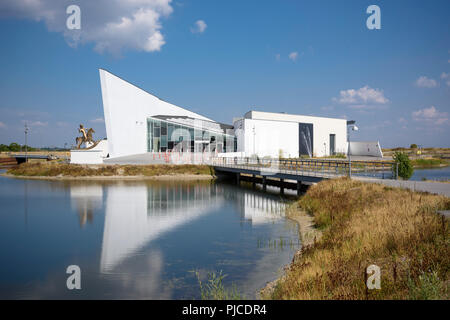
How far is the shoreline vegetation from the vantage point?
4406 centimetres

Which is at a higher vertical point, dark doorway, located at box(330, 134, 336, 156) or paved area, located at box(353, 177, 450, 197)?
dark doorway, located at box(330, 134, 336, 156)

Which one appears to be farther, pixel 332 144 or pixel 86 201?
pixel 332 144

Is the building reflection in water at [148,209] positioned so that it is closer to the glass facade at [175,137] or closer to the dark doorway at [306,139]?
the glass facade at [175,137]

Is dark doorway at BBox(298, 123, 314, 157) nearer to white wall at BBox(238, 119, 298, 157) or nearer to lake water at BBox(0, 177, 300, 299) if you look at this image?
white wall at BBox(238, 119, 298, 157)

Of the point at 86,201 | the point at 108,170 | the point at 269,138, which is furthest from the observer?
the point at 269,138

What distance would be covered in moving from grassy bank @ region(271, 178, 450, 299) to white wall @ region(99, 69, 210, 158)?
4216cm

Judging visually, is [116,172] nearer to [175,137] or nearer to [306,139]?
[175,137]

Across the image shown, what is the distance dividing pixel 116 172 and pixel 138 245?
32.9m

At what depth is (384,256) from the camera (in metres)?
8.48

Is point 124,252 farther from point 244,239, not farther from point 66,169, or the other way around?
point 66,169

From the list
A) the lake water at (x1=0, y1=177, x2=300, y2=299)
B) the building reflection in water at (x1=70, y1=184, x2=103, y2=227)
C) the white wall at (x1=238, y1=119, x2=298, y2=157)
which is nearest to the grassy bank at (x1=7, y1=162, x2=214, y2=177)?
the building reflection in water at (x1=70, y1=184, x2=103, y2=227)

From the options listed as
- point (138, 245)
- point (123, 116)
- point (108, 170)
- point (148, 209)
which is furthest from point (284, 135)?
point (138, 245)
